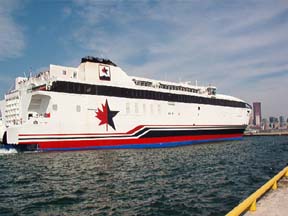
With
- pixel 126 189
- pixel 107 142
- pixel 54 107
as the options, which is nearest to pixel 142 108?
pixel 107 142

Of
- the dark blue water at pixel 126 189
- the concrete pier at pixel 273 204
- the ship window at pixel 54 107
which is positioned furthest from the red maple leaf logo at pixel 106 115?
the concrete pier at pixel 273 204

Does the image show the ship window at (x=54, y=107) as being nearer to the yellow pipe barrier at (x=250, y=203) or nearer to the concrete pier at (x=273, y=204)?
the yellow pipe barrier at (x=250, y=203)

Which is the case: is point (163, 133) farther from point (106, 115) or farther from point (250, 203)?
point (250, 203)

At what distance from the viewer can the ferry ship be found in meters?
28.4

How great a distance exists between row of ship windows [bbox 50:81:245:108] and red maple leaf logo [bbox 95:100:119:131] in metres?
1.80

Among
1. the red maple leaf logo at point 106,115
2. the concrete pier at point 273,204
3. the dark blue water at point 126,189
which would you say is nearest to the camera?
the concrete pier at point 273,204

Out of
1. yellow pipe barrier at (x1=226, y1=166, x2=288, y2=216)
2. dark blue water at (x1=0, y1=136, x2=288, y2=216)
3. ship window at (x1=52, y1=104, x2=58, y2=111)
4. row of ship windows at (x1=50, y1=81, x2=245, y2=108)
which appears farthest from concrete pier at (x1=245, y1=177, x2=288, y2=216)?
row of ship windows at (x1=50, y1=81, x2=245, y2=108)

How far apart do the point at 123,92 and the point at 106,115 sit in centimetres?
404

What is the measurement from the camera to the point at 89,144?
30.8 meters

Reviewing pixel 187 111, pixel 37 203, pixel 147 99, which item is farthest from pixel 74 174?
pixel 187 111

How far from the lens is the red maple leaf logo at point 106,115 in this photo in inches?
1266

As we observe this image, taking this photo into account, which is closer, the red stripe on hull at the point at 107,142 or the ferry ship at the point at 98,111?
the red stripe on hull at the point at 107,142

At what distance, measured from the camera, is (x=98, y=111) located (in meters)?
32.1

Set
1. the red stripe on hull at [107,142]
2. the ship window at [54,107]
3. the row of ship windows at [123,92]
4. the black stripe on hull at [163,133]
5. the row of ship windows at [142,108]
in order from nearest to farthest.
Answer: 1. the red stripe on hull at [107,142]
2. the ship window at [54,107]
3. the black stripe on hull at [163,133]
4. the row of ship windows at [123,92]
5. the row of ship windows at [142,108]
